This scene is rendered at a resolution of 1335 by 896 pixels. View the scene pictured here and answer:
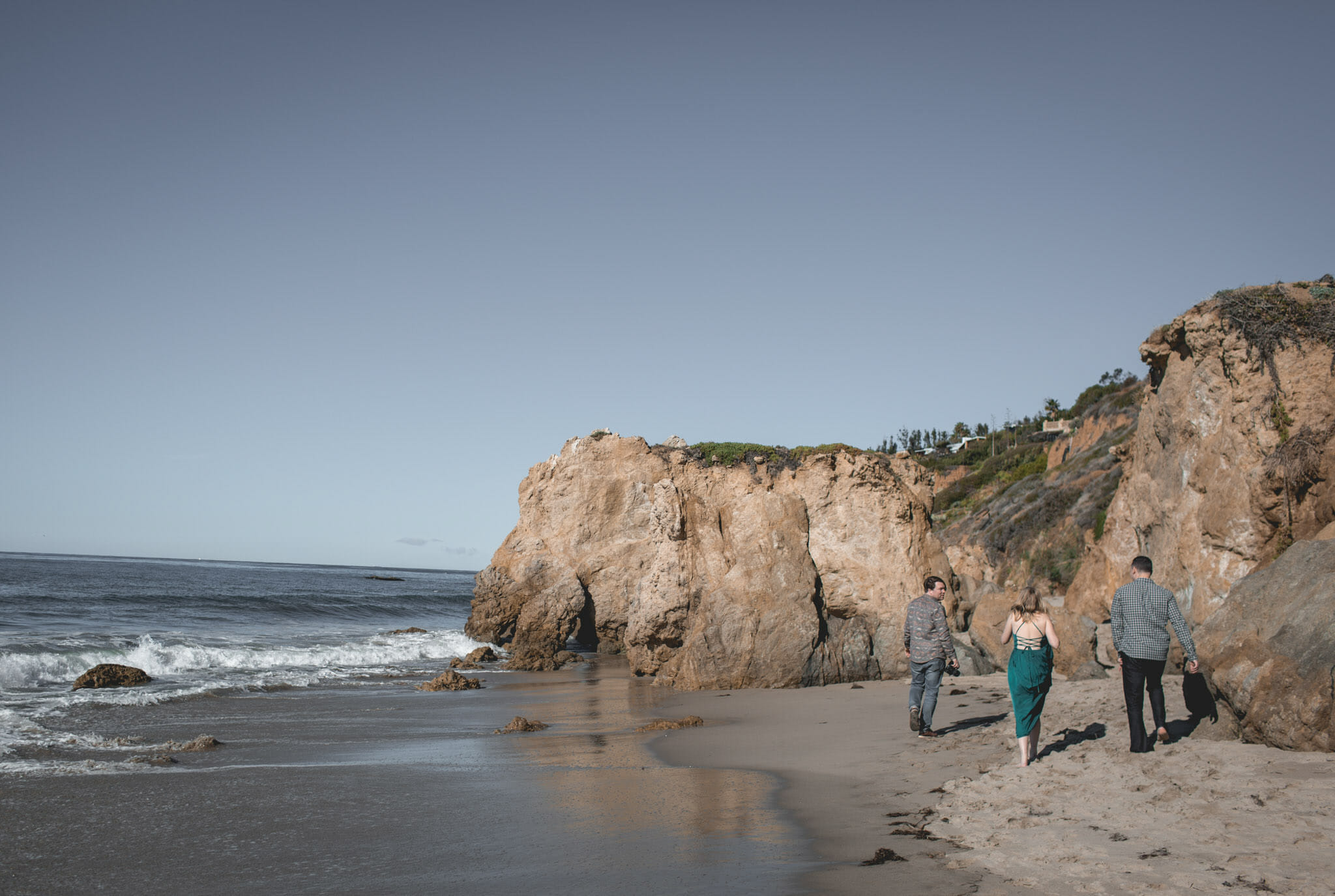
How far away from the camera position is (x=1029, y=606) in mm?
7070

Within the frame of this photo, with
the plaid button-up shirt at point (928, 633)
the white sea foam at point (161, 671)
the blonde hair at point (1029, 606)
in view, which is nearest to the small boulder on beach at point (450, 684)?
the white sea foam at point (161, 671)

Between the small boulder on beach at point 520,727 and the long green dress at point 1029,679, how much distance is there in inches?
234

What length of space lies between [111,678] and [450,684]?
5754 mm

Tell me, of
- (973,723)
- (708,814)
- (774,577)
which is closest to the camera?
(708,814)

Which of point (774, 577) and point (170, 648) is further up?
point (774, 577)

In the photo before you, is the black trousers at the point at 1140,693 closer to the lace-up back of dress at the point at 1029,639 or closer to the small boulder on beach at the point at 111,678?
the lace-up back of dress at the point at 1029,639

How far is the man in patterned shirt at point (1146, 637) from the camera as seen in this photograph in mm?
6652

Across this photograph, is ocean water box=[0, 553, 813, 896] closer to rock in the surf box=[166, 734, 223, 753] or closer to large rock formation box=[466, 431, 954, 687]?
rock in the surf box=[166, 734, 223, 753]

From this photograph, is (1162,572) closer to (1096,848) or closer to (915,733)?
(915,733)

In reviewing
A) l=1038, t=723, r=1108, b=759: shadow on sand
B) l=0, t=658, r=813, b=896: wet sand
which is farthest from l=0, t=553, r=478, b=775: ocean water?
l=1038, t=723, r=1108, b=759: shadow on sand

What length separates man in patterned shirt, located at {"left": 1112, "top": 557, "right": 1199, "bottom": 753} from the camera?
665cm

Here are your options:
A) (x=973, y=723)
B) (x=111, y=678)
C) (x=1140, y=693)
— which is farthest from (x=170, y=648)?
(x=1140, y=693)

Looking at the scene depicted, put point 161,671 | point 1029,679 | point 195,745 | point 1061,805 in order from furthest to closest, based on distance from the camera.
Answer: point 161,671 → point 195,745 → point 1029,679 → point 1061,805

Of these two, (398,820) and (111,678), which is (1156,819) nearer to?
(398,820)
